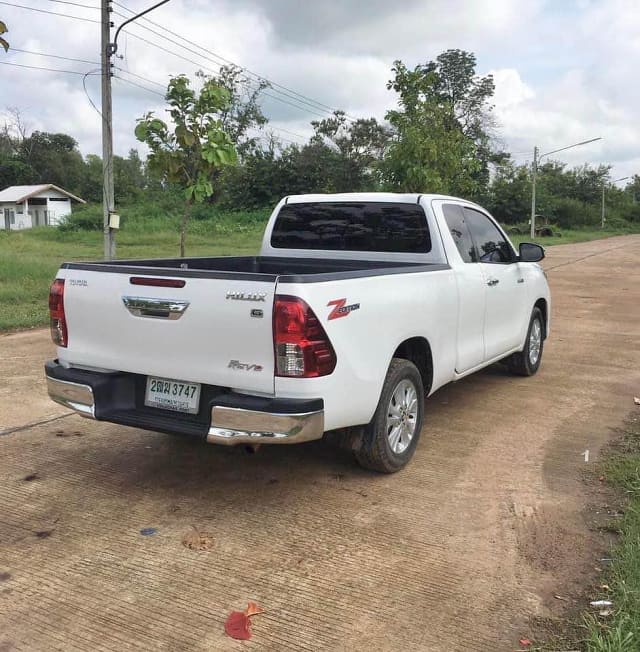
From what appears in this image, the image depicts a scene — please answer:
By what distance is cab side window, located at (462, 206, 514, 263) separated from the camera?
5.62 m

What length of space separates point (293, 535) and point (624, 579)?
62.1 inches

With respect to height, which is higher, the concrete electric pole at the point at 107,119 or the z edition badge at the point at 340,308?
the concrete electric pole at the point at 107,119

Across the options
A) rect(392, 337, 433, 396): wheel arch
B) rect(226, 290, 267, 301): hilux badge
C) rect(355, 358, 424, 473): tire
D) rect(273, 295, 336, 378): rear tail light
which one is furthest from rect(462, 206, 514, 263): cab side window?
rect(226, 290, 267, 301): hilux badge

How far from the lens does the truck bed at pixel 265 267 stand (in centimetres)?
345

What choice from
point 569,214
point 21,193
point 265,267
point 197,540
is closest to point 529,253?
point 265,267

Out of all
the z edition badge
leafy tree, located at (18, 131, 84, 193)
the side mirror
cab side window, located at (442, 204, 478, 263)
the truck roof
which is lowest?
the z edition badge

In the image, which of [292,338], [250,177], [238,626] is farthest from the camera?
[250,177]

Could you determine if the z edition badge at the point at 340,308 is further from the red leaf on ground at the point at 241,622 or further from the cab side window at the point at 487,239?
the cab side window at the point at 487,239

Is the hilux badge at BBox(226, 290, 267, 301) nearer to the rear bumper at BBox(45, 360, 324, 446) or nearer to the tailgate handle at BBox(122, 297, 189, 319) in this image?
the tailgate handle at BBox(122, 297, 189, 319)

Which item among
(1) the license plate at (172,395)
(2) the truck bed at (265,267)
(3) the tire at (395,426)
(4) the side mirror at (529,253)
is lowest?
(3) the tire at (395,426)

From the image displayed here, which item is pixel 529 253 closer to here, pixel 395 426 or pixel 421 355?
pixel 421 355

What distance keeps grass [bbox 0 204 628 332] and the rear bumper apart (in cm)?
664

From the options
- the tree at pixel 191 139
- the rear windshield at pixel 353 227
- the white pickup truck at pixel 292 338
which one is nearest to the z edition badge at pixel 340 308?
the white pickup truck at pixel 292 338

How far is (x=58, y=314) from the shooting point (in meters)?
4.12
